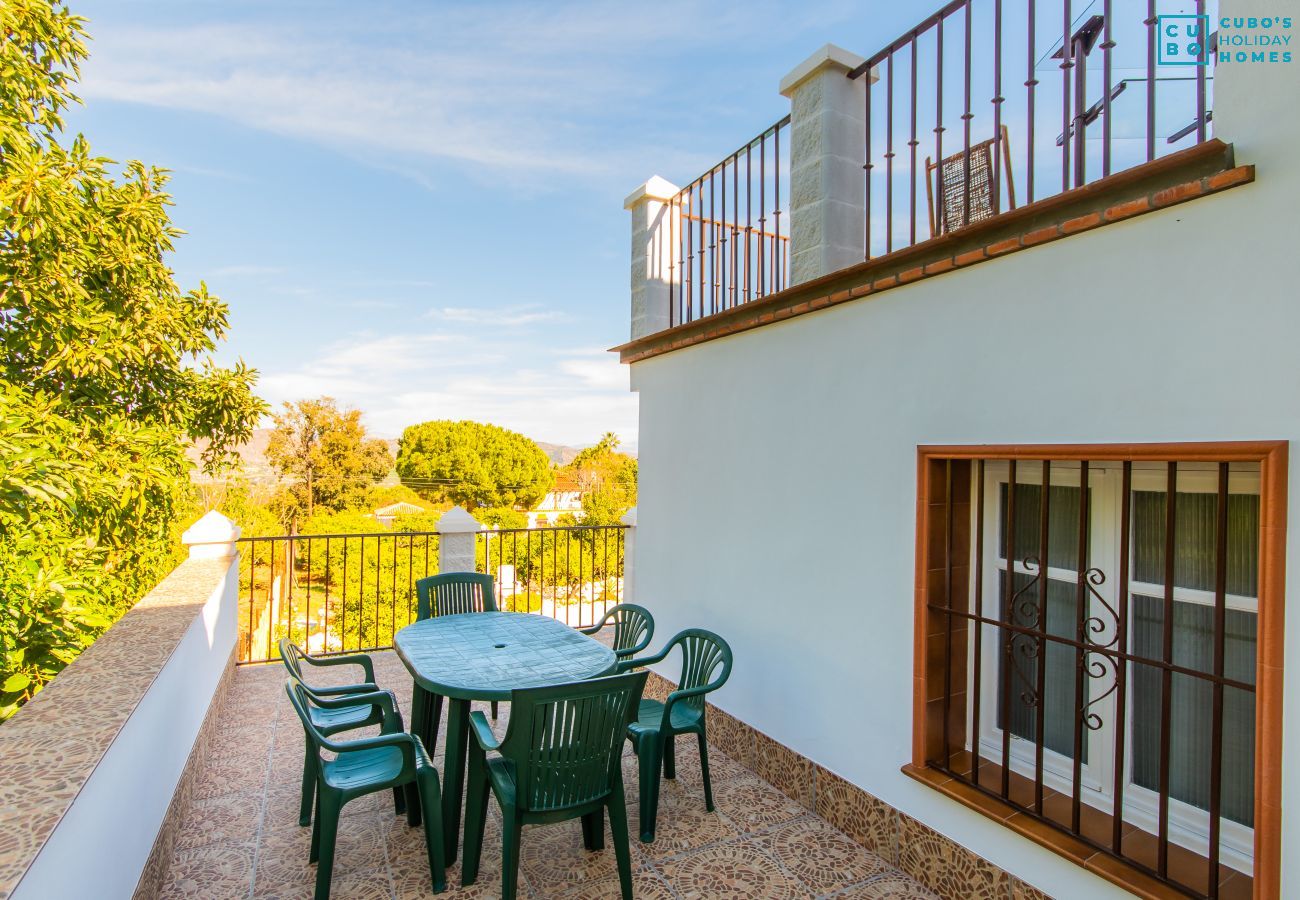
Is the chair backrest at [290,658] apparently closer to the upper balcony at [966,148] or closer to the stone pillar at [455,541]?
the stone pillar at [455,541]

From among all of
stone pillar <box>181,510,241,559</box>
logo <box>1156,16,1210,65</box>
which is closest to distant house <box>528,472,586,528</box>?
stone pillar <box>181,510,241,559</box>

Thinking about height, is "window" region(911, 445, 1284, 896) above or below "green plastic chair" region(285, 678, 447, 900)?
above

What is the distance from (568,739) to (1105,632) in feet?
6.27

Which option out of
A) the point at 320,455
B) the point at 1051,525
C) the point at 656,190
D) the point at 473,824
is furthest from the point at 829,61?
the point at 320,455

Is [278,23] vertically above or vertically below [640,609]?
above

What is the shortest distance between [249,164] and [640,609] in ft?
40.3

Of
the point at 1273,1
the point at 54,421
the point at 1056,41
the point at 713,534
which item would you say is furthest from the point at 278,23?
the point at 1273,1

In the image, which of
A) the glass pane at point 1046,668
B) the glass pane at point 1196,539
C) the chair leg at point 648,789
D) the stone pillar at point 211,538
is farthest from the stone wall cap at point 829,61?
the stone pillar at point 211,538

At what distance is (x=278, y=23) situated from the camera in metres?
Result: 6.76

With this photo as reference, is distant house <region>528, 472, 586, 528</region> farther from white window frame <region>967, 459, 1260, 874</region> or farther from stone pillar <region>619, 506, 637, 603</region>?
white window frame <region>967, 459, 1260, 874</region>

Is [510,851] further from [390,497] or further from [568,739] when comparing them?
[390,497]

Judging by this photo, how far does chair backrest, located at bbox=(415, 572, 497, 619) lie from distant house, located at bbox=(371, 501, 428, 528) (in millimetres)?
19466

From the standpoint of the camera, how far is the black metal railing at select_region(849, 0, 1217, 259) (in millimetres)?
Answer: 2205

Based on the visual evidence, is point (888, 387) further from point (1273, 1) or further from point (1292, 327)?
point (1273, 1)
